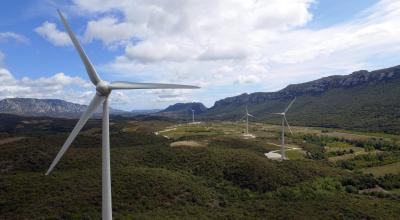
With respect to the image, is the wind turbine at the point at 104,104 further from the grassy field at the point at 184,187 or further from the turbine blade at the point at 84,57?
the grassy field at the point at 184,187

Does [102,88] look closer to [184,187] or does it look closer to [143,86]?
[143,86]

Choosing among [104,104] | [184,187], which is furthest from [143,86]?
[184,187]

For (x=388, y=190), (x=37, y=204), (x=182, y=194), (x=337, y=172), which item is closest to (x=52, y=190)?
(x=37, y=204)

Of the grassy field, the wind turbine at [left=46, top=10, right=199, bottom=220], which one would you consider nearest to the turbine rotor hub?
the wind turbine at [left=46, top=10, right=199, bottom=220]

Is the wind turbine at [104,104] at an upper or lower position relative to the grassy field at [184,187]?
upper

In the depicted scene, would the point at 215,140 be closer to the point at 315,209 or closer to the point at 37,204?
the point at 315,209

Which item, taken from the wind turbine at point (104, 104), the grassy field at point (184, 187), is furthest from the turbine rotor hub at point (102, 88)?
the grassy field at point (184, 187)
